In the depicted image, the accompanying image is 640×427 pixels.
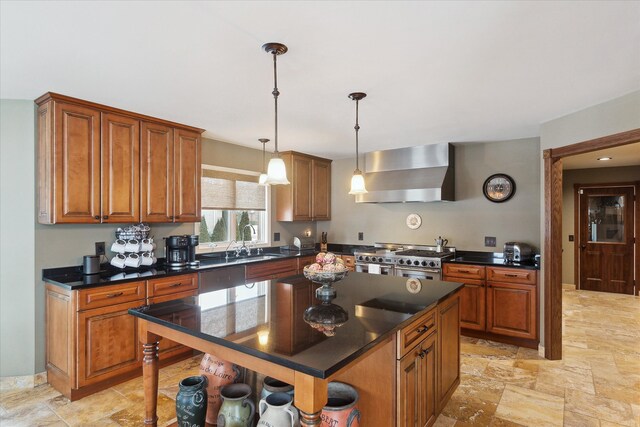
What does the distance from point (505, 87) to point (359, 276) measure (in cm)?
190

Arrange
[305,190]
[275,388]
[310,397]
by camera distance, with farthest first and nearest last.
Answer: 1. [305,190]
2. [275,388]
3. [310,397]

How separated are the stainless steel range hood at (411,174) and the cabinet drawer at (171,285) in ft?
8.63

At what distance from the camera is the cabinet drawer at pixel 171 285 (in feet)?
10.3

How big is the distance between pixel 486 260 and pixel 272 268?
273 cm

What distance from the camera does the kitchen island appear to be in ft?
4.39

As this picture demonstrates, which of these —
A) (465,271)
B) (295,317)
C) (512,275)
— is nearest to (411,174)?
(465,271)

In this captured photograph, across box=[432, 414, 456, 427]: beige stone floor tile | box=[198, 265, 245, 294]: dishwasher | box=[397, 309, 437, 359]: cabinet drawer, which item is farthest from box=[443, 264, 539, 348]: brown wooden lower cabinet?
box=[198, 265, 245, 294]: dishwasher

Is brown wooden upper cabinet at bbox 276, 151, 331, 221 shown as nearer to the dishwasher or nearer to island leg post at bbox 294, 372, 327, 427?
the dishwasher

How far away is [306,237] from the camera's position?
583 centimetres

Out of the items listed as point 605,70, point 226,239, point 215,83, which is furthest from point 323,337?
point 226,239

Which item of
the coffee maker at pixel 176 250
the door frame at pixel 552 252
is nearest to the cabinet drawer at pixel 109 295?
the coffee maker at pixel 176 250

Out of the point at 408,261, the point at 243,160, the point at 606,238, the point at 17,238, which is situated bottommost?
the point at 408,261

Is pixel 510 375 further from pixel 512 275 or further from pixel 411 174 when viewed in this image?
pixel 411 174

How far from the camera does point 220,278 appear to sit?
3.71 meters
